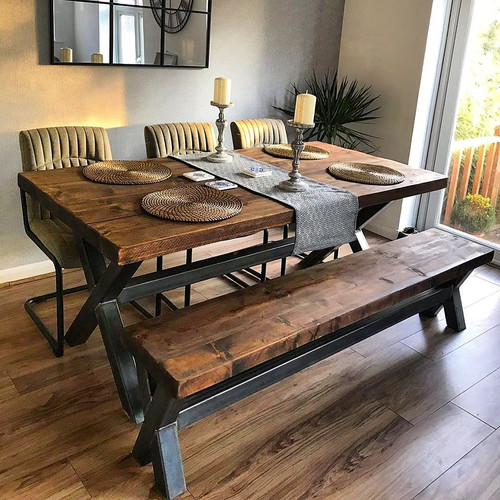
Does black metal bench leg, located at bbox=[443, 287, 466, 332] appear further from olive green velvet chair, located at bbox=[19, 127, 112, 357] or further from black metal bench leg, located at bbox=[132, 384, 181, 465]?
olive green velvet chair, located at bbox=[19, 127, 112, 357]

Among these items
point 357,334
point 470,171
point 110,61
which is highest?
point 110,61

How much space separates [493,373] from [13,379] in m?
2.03

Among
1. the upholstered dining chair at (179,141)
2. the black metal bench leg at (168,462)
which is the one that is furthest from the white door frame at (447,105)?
the black metal bench leg at (168,462)

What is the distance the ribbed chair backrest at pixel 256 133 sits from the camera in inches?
124

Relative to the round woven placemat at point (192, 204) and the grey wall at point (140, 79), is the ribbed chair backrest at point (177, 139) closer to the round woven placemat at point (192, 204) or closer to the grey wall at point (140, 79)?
the grey wall at point (140, 79)

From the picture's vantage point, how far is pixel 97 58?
292cm

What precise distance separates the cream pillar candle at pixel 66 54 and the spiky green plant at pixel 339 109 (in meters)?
1.49

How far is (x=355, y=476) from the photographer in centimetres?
186

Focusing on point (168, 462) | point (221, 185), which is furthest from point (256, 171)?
point (168, 462)

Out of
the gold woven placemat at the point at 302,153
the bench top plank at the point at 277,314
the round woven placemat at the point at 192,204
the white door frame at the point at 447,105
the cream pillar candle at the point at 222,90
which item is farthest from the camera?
the white door frame at the point at 447,105

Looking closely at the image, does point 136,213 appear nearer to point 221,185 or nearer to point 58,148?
point 221,185

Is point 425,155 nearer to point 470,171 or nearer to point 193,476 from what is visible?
point 470,171

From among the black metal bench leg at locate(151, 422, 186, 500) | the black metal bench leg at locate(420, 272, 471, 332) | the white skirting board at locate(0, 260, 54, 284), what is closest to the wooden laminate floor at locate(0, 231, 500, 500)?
the black metal bench leg at locate(151, 422, 186, 500)

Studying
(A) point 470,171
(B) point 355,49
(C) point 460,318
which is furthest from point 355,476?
(B) point 355,49
